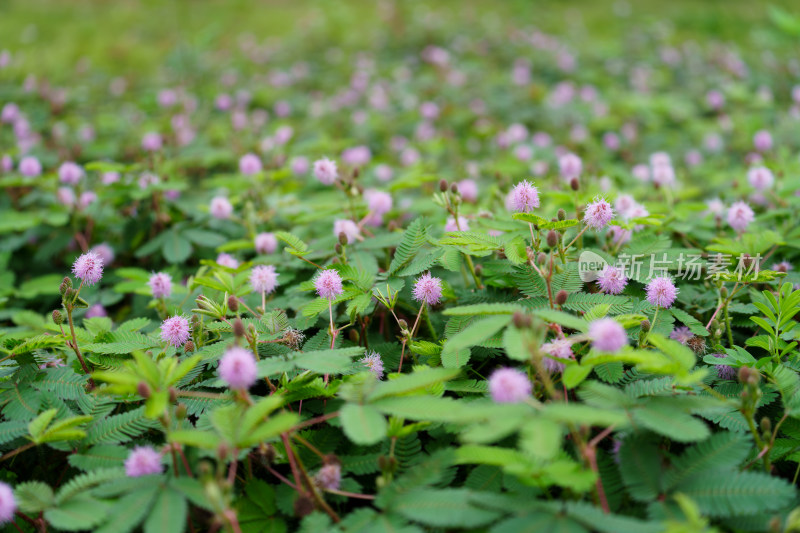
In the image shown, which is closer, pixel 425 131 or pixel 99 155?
pixel 99 155

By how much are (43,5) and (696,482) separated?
11677 mm

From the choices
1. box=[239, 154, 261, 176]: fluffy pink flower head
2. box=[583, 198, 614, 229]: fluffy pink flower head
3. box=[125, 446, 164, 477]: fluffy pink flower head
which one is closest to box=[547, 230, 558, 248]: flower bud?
box=[583, 198, 614, 229]: fluffy pink flower head

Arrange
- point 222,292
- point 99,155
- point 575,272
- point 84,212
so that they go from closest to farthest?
1. point 575,272
2. point 222,292
3. point 84,212
4. point 99,155

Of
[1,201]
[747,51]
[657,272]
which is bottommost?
[1,201]

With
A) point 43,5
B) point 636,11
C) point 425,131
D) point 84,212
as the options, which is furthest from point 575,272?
point 43,5

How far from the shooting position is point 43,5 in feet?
31.3

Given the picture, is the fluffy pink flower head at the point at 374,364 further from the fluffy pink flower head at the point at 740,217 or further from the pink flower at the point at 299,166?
the pink flower at the point at 299,166

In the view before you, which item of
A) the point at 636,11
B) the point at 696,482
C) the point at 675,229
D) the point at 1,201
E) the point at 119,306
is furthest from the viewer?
the point at 636,11

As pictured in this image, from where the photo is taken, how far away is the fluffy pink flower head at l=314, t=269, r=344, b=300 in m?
1.75

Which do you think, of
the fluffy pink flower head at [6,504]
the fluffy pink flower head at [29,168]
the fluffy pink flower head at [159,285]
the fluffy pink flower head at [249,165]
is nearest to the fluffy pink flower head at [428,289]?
the fluffy pink flower head at [159,285]

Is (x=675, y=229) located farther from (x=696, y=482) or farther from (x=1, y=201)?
(x=1, y=201)

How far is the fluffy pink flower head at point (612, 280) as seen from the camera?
1.80 metres

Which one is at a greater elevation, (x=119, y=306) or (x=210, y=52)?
(x=210, y=52)

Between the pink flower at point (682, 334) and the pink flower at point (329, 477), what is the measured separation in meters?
1.13
